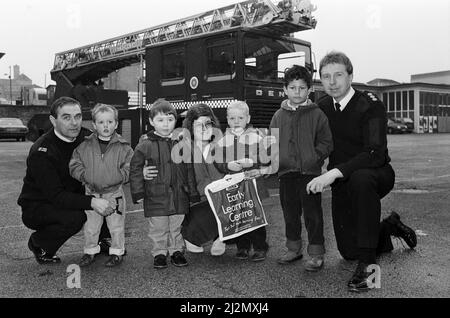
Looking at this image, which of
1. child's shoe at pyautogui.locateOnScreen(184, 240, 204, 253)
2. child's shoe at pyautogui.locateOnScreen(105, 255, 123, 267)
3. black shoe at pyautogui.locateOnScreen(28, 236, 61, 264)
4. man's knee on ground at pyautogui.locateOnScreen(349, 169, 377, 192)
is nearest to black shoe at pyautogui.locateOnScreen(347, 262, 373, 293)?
man's knee on ground at pyautogui.locateOnScreen(349, 169, 377, 192)

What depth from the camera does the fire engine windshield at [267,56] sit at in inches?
292

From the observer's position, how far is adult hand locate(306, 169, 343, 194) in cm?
316

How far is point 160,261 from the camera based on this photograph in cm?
347

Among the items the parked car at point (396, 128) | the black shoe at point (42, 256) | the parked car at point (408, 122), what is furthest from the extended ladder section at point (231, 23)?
the parked car at point (408, 122)

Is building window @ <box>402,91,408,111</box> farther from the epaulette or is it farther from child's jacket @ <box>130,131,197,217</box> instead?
child's jacket @ <box>130,131,197,217</box>

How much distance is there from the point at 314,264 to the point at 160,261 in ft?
3.70

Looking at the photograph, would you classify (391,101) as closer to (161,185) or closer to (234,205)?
(234,205)

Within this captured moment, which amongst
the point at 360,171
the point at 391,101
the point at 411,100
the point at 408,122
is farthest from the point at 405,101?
the point at 360,171

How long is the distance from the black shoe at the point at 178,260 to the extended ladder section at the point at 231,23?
506 centimetres

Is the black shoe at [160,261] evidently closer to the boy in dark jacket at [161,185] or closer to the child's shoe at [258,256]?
the boy in dark jacket at [161,185]

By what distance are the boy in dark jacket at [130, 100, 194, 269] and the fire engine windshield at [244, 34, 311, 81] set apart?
398 cm
